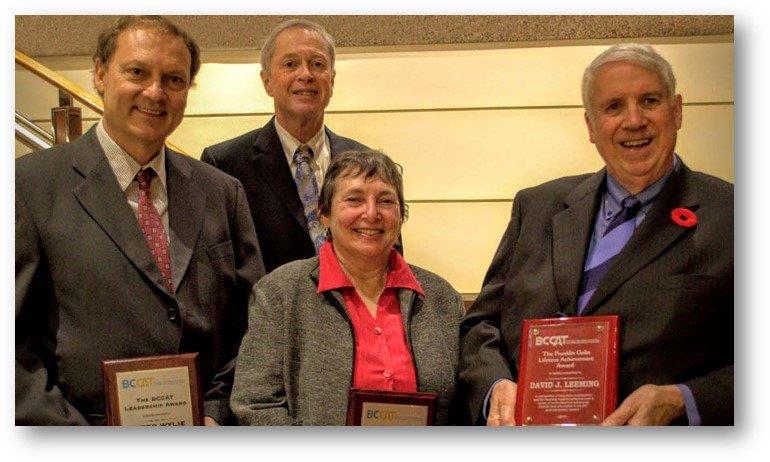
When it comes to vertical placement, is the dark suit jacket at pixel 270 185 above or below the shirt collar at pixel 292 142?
below

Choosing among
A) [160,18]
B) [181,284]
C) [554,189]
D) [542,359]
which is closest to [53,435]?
[181,284]

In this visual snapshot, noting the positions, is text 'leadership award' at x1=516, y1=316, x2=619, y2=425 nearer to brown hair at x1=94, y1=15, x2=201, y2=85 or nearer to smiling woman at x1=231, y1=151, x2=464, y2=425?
smiling woman at x1=231, y1=151, x2=464, y2=425

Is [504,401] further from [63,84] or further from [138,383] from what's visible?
[63,84]

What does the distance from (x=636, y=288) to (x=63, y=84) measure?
1438 mm

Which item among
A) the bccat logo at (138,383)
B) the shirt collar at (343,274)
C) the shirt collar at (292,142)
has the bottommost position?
the bccat logo at (138,383)

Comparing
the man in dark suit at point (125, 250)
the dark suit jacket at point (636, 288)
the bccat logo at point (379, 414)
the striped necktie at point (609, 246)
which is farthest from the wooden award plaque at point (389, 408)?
the striped necktie at point (609, 246)

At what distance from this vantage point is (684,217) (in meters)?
2.17

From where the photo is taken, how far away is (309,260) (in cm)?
228

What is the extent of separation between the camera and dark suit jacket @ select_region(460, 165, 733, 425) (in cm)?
210

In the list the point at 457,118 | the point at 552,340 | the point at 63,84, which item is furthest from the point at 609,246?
the point at 63,84

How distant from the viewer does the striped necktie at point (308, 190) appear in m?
2.32

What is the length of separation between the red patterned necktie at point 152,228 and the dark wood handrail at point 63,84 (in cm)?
11

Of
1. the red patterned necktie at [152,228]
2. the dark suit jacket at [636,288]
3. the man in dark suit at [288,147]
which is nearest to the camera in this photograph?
the dark suit jacket at [636,288]

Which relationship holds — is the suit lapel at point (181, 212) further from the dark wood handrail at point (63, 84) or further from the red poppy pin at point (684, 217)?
the red poppy pin at point (684, 217)
